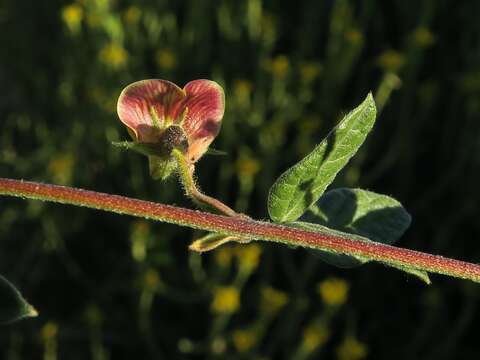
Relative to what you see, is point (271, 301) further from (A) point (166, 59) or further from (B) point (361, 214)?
(B) point (361, 214)

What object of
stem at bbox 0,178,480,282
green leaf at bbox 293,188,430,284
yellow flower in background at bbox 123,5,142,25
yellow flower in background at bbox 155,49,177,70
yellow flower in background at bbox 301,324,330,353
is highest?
stem at bbox 0,178,480,282

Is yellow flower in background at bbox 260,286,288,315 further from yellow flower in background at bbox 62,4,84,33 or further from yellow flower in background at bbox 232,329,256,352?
yellow flower in background at bbox 62,4,84,33

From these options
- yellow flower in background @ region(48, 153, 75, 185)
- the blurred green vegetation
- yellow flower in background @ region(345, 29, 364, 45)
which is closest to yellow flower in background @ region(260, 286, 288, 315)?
the blurred green vegetation

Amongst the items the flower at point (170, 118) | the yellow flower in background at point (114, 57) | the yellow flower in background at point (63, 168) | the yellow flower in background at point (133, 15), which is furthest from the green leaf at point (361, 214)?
the yellow flower in background at point (133, 15)

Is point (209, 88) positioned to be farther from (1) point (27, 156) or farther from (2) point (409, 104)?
(1) point (27, 156)

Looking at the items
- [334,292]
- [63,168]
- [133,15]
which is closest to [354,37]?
[133,15]

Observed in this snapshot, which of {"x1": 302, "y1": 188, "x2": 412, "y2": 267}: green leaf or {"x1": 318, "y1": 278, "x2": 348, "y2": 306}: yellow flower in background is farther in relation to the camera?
{"x1": 318, "y1": 278, "x2": 348, "y2": 306}: yellow flower in background

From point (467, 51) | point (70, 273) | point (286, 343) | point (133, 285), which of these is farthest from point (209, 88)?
point (467, 51)

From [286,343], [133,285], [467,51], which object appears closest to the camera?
[286,343]
